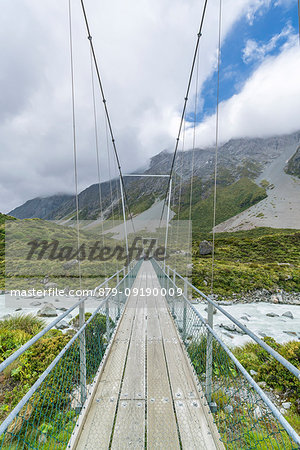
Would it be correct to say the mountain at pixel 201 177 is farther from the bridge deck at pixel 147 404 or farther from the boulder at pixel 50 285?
the bridge deck at pixel 147 404

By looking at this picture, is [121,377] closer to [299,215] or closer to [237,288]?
[237,288]

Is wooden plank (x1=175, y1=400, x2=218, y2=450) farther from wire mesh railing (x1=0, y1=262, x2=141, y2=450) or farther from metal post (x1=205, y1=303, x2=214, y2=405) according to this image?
wire mesh railing (x1=0, y1=262, x2=141, y2=450)

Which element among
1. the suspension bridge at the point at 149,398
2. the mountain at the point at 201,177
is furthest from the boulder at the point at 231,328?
the mountain at the point at 201,177

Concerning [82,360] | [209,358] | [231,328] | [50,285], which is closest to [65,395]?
[82,360]

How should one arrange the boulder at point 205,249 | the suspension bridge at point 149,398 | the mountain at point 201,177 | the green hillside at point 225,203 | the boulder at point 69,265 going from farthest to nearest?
the mountain at point 201,177 → the green hillside at point 225,203 → the boulder at point 205,249 → the boulder at point 69,265 → the suspension bridge at point 149,398

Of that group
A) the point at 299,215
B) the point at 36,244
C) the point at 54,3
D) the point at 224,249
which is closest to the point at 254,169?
the point at 299,215

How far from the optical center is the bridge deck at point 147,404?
1.70 meters

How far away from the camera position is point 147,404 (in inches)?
81.8

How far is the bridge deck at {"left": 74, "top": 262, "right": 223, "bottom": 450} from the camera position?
1.70 meters

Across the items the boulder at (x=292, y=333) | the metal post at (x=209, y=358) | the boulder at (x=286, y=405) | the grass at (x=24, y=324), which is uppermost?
the metal post at (x=209, y=358)

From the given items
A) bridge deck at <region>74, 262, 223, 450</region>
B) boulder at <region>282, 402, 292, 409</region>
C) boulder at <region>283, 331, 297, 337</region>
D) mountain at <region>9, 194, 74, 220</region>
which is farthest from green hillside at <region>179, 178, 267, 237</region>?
mountain at <region>9, 194, 74, 220</region>

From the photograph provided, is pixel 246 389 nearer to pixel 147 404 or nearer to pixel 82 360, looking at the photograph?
pixel 147 404

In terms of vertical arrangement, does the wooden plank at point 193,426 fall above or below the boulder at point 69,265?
above

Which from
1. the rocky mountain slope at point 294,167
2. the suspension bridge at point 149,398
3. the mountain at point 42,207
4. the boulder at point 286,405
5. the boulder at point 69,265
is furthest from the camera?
the mountain at point 42,207
